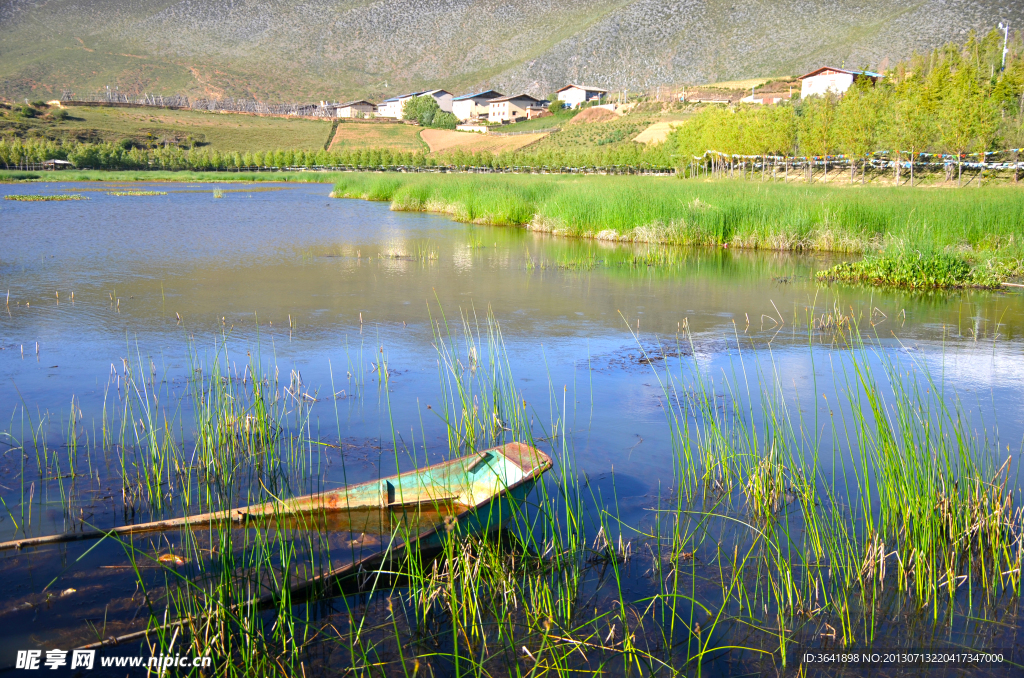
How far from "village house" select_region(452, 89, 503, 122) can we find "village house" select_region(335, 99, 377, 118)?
12386 mm

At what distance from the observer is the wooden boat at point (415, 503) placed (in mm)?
3400

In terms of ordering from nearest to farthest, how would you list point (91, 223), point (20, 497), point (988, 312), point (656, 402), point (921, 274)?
point (20, 497) → point (656, 402) → point (988, 312) → point (921, 274) → point (91, 223)

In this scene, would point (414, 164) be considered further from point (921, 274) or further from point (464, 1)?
point (464, 1)

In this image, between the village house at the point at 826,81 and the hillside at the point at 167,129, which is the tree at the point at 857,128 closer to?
the village house at the point at 826,81

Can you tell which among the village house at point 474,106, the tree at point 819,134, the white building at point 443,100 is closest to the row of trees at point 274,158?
the tree at point 819,134

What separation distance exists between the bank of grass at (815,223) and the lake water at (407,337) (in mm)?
614

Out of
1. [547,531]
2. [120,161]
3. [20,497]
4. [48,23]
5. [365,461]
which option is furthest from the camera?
[48,23]

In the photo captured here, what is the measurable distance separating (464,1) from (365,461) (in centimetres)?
19226

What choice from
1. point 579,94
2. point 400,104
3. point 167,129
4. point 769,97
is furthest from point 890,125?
point 400,104

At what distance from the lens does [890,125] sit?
31562 mm

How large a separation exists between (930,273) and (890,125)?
24362 mm

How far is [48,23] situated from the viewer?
150 metres

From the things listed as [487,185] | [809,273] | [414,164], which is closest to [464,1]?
[414,164]

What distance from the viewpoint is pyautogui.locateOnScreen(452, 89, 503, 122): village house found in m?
106
